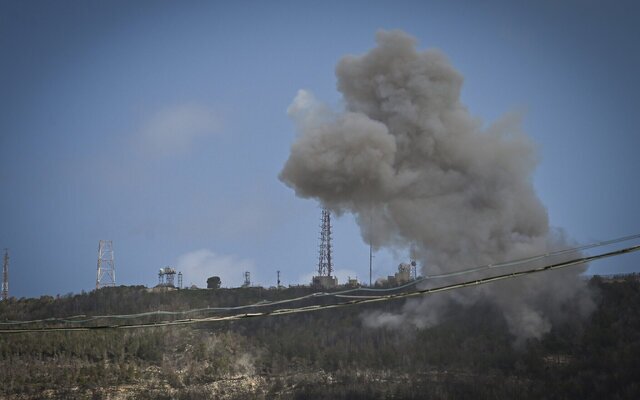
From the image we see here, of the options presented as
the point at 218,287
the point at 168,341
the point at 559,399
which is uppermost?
the point at 218,287

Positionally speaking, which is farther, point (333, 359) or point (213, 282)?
point (213, 282)

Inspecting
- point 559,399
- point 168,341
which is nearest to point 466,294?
point 559,399

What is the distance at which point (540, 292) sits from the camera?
92625 millimetres

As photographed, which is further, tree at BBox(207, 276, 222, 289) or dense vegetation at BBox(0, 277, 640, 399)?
tree at BBox(207, 276, 222, 289)

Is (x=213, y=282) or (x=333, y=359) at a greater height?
(x=213, y=282)

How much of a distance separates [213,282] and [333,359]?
3402 centimetres

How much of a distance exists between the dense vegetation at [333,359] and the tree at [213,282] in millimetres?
12956

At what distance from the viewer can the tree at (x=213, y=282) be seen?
387 feet

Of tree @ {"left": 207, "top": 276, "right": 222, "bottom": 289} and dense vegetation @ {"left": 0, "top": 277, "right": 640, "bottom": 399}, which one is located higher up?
tree @ {"left": 207, "top": 276, "right": 222, "bottom": 289}

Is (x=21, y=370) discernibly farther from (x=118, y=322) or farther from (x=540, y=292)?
(x=540, y=292)

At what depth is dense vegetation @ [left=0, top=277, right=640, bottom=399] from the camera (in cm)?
7862

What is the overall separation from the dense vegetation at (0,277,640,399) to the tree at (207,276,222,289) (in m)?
13.0

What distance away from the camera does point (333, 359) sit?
89375 millimetres

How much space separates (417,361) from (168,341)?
30144 mm
